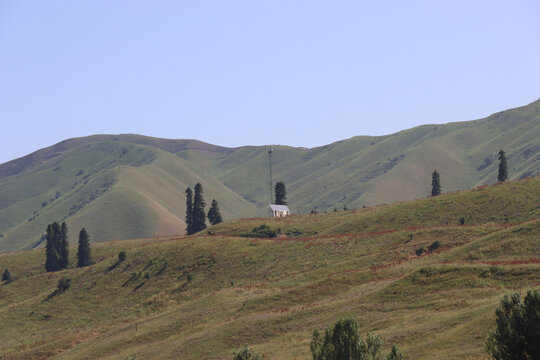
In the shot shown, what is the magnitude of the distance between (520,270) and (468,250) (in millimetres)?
18509

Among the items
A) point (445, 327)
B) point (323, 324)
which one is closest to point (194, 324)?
point (323, 324)

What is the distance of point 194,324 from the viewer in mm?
71500

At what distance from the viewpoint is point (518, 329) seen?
3000 cm

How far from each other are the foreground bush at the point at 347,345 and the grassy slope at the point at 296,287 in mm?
9880

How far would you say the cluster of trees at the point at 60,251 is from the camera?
14238 cm

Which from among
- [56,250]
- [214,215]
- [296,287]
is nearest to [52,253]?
[56,250]

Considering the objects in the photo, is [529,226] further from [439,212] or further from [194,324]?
[194,324]

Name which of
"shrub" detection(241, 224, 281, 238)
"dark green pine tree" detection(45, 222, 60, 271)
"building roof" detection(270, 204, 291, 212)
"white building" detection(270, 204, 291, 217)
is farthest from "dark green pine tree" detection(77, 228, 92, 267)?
"building roof" detection(270, 204, 291, 212)

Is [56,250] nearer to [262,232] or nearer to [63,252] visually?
[63,252]

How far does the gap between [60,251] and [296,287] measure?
89357 mm

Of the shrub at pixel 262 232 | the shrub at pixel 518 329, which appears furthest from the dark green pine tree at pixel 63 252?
the shrub at pixel 518 329

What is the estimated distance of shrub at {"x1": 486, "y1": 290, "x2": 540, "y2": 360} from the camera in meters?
29.6

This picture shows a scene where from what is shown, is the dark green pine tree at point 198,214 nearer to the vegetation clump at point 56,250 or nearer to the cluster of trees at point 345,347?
the vegetation clump at point 56,250

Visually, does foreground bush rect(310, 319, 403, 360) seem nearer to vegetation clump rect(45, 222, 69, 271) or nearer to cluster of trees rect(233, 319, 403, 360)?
cluster of trees rect(233, 319, 403, 360)
